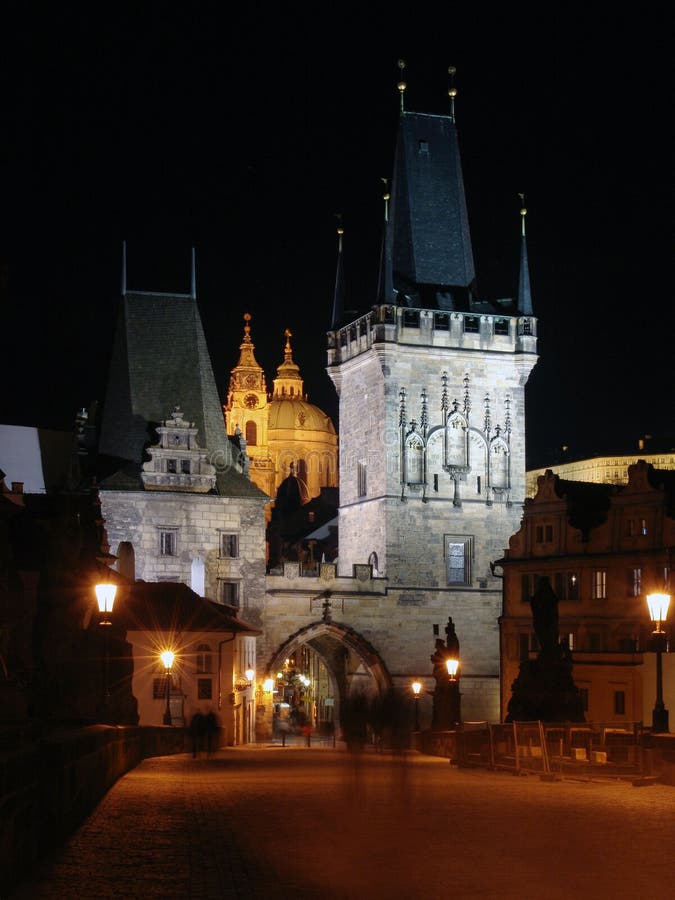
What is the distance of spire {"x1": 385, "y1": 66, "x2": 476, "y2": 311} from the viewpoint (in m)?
72.4

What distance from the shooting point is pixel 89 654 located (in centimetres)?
2389

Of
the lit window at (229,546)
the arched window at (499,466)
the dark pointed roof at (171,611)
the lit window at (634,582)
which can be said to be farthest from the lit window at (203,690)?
the arched window at (499,466)

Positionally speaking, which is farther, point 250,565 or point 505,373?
point 505,373

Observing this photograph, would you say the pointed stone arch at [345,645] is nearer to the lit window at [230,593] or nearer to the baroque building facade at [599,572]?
the lit window at [230,593]

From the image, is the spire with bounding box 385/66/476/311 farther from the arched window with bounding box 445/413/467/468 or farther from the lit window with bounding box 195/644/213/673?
the lit window with bounding box 195/644/213/673

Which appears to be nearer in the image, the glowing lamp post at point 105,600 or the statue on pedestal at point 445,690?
the glowing lamp post at point 105,600

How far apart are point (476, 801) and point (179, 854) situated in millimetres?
6322

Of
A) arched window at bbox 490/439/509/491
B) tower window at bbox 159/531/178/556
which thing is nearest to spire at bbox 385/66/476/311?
arched window at bbox 490/439/509/491

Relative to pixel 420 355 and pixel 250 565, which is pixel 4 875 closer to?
pixel 250 565

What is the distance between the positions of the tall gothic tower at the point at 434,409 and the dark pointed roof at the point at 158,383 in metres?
6.29

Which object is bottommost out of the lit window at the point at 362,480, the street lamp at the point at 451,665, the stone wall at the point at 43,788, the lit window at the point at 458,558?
the stone wall at the point at 43,788

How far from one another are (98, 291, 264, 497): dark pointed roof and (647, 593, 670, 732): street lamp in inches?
1688

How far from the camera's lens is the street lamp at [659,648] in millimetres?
23406

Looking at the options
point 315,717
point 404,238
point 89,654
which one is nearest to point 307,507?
point 315,717
